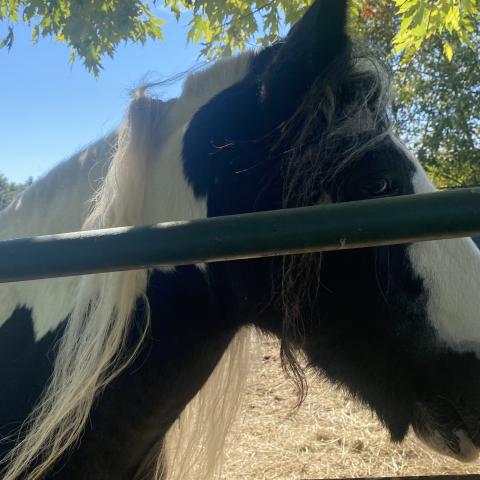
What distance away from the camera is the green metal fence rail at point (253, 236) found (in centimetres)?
57

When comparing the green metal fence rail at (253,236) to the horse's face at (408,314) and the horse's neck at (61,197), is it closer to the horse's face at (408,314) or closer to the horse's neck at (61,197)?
the horse's face at (408,314)

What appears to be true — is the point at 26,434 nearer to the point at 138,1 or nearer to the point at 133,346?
the point at 133,346

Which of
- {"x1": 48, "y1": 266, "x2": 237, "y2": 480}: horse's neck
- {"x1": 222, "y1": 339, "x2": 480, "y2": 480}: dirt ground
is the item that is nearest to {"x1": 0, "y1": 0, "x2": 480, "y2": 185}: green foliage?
{"x1": 48, "y1": 266, "x2": 237, "y2": 480}: horse's neck

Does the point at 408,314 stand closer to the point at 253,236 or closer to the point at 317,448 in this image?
the point at 253,236

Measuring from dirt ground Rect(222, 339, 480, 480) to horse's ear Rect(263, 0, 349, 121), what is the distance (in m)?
1.41

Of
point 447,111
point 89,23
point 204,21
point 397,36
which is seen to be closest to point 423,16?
point 397,36

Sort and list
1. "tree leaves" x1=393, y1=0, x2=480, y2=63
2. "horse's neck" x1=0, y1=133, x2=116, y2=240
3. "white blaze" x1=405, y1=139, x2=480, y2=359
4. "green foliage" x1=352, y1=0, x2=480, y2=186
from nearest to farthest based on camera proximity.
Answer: "white blaze" x1=405, y1=139, x2=480, y2=359 < "horse's neck" x1=0, y1=133, x2=116, y2=240 < "tree leaves" x1=393, y1=0, x2=480, y2=63 < "green foliage" x1=352, y1=0, x2=480, y2=186

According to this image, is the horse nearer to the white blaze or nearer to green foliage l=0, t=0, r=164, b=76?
the white blaze

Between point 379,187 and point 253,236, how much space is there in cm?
43

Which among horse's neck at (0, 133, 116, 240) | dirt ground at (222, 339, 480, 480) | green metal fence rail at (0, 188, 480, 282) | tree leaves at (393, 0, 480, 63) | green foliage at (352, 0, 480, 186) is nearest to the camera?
green metal fence rail at (0, 188, 480, 282)

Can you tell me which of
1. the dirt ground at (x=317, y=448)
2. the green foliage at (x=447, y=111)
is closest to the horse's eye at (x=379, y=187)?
the dirt ground at (x=317, y=448)

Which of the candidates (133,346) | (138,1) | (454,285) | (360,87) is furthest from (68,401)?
(138,1)

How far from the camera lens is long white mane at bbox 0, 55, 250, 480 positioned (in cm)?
100

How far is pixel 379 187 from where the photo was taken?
923 millimetres
